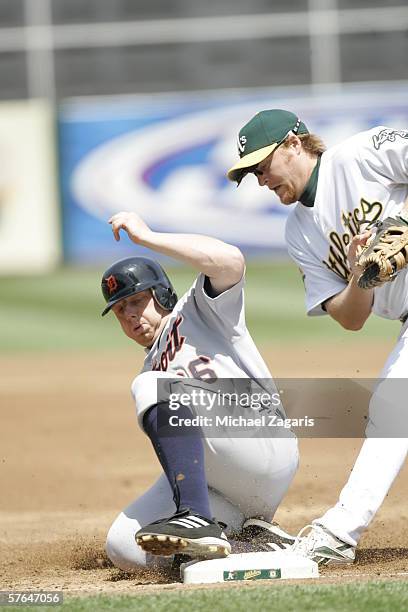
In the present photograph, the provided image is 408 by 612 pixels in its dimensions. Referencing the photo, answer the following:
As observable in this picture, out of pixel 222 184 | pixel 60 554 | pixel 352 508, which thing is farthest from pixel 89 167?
pixel 352 508

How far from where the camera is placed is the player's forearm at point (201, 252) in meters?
3.71

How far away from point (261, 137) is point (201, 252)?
0.66m

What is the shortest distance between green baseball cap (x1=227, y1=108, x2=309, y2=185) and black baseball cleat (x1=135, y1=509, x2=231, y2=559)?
1330mm

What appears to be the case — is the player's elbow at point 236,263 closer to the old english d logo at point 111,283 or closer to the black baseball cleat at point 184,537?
the old english d logo at point 111,283

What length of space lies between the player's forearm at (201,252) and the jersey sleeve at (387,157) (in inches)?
29.9

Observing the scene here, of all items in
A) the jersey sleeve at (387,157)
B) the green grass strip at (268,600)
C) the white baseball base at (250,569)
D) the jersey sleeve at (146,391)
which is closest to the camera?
the green grass strip at (268,600)

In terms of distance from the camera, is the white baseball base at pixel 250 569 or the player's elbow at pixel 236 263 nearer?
the white baseball base at pixel 250 569

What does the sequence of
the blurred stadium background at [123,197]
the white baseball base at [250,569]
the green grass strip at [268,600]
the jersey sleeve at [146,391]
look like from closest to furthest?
the green grass strip at [268,600], the white baseball base at [250,569], the jersey sleeve at [146,391], the blurred stadium background at [123,197]

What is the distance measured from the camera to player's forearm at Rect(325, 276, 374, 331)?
4.23 meters

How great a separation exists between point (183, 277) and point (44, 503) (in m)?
7.40

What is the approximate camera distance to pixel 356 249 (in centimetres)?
408

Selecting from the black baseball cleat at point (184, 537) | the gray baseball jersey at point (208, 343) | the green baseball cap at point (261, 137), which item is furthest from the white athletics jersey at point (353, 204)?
the black baseball cleat at point (184, 537)

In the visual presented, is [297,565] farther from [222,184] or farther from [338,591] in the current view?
[222,184]

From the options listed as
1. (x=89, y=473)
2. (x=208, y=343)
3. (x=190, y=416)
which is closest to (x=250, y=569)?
(x=190, y=416)
